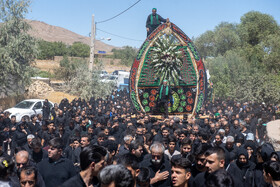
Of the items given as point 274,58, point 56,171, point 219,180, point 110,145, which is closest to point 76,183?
point 219,180

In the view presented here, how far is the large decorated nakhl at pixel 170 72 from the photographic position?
636 inches

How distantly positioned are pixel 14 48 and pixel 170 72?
35.6ft

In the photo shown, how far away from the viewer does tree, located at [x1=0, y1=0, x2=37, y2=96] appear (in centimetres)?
2186

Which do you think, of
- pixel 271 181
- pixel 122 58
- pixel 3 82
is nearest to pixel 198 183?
pixel 271 181

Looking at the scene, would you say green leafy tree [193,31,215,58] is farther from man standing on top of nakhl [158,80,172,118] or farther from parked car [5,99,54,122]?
man standing on top of nakhl [158,80,172,118]

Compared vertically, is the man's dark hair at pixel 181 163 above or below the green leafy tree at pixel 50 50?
below

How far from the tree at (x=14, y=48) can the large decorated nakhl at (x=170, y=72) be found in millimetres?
8900

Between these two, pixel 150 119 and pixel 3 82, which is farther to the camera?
pixel 3 82

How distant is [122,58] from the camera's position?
70.8 metres

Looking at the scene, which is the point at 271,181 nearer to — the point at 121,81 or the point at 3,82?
the point at 3,82

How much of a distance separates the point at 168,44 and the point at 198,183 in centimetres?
1196

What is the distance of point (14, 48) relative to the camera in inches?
871

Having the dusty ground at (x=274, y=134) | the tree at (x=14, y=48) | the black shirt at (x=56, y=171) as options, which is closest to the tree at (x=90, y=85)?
the tree at (x=14, y=48)

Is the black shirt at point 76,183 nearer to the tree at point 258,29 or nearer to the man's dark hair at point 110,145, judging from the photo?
the man's dark hair at point 110,145
